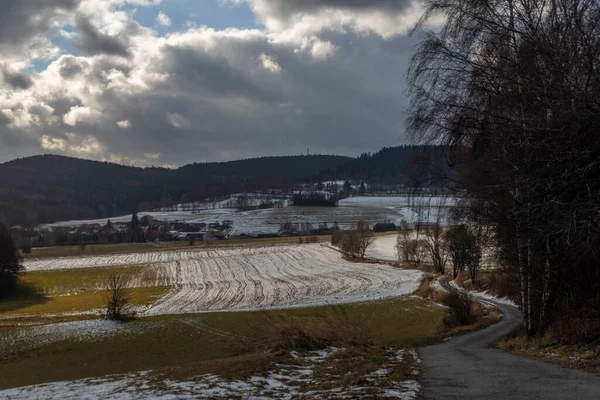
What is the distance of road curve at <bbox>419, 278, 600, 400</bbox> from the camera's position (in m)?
7.53

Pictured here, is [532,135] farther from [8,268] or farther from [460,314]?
[8,268]

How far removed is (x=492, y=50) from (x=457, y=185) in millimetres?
3372

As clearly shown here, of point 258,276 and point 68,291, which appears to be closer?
point 68,291

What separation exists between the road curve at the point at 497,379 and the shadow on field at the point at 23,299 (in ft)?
162

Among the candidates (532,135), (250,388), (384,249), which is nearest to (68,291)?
(384,249)

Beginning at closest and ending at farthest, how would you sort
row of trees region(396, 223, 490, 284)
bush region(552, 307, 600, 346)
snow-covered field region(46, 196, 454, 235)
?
bush region(552, 307, 600, 346)
row of trees region(396, 223, 490, 284)
snow-covered field region(46, 196, 454, 235)

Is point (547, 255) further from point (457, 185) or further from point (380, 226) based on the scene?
point (380, 226)

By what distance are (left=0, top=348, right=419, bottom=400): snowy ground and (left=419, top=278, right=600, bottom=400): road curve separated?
2.37 ft

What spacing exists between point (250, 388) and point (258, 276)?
56.3 metres

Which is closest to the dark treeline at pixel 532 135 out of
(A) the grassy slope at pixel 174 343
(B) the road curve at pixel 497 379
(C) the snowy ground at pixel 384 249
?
(B) the road curve at pixel 497 379

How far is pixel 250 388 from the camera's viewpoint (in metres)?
8.59

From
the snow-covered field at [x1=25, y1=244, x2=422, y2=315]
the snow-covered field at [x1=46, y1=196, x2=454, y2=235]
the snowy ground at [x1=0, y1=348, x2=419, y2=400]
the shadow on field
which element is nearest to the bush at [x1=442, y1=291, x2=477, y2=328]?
the snowy ground at [x1=0, y1=348, x2=419, y2=400]

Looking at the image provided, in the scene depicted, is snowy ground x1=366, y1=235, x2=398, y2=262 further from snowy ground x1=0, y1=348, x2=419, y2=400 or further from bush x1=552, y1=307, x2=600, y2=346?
snowy ground x1=0, y1=348, x2=419, y2=400

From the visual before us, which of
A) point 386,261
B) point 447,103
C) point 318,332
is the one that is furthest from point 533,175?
point 386,261
